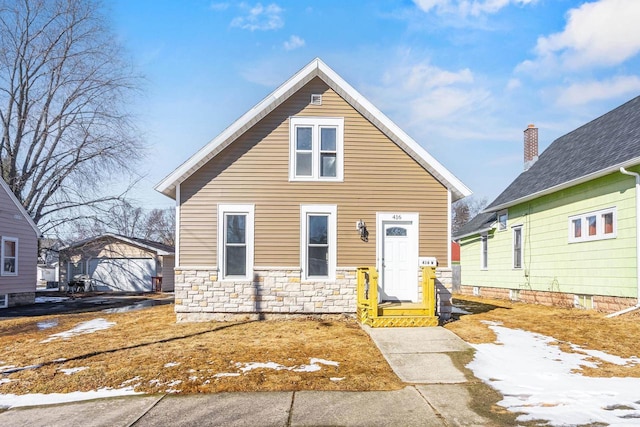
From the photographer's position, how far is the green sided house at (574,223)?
37.3 feet

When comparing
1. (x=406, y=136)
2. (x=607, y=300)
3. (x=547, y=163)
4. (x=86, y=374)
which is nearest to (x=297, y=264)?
(x=406, y=136)

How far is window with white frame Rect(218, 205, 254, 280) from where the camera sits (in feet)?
37.7

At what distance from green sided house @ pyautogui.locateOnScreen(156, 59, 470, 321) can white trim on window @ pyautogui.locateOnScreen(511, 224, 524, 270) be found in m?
6.52

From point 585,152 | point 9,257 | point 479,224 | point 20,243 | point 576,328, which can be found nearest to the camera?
point 576,328

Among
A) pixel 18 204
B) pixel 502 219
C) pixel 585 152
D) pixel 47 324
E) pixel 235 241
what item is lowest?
pixel 47 324

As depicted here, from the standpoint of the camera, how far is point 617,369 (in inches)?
275

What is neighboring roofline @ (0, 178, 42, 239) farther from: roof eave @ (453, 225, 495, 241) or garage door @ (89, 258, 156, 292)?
roof eave @ (453, 225, 495, 241)

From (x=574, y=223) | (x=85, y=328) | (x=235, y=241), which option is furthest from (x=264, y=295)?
(x=574, y=223)

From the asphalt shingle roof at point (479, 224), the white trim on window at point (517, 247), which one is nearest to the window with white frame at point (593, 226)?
the white trim on window at point (517, 247)

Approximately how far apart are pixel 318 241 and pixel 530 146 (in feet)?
40.1

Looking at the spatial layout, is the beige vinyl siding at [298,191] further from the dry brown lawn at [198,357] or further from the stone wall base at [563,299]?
the stone wall base at [563,299]

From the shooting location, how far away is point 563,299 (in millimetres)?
14031

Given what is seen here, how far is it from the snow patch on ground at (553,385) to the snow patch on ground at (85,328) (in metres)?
8.30

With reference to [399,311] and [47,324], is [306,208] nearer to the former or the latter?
[399,311]
